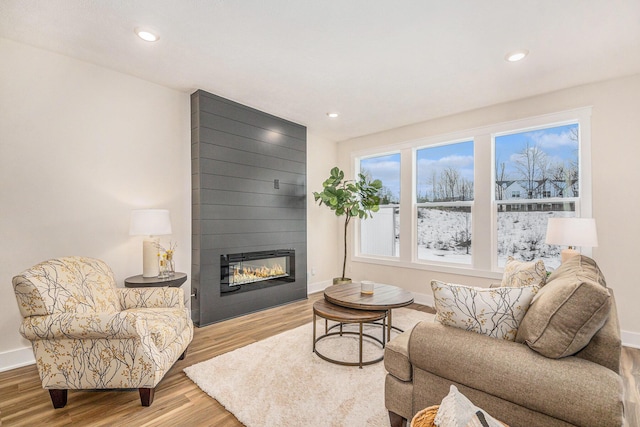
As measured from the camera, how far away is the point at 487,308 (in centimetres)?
149

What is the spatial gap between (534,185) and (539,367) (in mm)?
3039

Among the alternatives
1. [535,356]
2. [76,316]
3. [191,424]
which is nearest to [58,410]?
[76,316]

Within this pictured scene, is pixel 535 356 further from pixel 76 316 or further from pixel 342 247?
pixel 342 247

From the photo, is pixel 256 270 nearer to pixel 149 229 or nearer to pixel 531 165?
pixel 149 229

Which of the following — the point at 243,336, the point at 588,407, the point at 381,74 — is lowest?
the point at 243,336

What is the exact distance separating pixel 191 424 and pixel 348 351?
1395mm

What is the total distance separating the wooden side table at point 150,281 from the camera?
275cm

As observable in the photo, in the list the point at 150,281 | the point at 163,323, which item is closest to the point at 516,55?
the point at 163,323

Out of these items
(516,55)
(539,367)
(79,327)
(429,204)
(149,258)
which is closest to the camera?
(539,367)

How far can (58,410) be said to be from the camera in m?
1.93

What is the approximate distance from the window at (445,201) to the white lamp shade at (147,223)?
3.45 m

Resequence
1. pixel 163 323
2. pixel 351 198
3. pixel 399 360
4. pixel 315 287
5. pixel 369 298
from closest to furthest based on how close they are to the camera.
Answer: pixel 399 360 < pixel 163 323 < pixel 369 298 < pixel 351 198 < pixel 315 287

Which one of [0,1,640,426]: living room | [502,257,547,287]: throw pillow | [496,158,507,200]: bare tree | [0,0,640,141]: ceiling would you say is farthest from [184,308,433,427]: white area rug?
[0,0,640,141]: ceiling

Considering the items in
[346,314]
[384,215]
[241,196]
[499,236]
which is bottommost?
[346,314]
